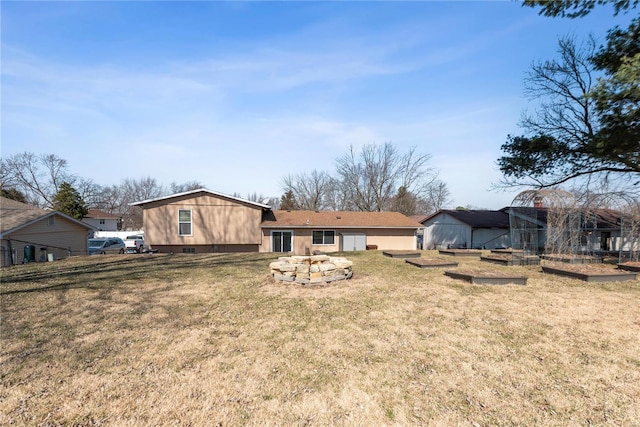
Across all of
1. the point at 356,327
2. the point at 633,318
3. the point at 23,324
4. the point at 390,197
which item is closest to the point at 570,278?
the point at 633,318

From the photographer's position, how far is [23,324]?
16.9 ft

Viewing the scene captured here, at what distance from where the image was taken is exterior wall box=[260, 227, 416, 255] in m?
20.5

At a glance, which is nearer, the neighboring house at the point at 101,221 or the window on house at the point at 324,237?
the window on house at the point at 324,237

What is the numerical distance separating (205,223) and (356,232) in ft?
36.7

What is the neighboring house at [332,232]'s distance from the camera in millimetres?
Answer: 20609

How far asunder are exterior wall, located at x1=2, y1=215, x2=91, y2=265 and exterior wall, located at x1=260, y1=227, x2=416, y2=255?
13.4 meters

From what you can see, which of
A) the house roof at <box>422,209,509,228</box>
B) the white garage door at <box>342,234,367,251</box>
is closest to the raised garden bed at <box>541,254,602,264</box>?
the white garage door at <box>342,234,367,251</box>

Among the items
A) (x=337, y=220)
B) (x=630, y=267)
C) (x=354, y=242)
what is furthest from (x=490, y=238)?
(x=630, y=267)

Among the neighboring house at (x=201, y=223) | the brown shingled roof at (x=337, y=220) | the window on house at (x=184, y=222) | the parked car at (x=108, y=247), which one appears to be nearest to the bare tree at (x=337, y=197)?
the brown shingled roof at (x=337, y=220)

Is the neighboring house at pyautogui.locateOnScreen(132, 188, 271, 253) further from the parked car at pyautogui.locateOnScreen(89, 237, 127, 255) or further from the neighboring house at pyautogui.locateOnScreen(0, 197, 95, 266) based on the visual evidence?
the parked car at pyautogui.locateOnScreen(89, 237, 127, 255)

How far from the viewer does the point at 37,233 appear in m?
17.0

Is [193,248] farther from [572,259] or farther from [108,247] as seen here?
[572,259]

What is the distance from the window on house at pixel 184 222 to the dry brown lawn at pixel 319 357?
11.7 meters

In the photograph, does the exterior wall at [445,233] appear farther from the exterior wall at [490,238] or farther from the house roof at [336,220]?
the house roof at [336,220]
